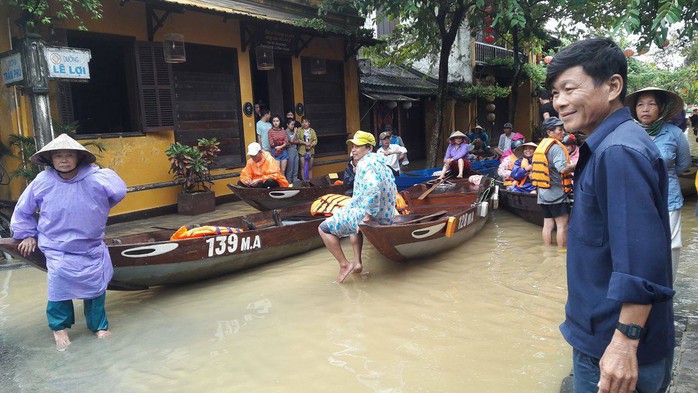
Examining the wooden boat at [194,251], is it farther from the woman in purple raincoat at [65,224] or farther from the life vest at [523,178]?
the life vest at [523,178]

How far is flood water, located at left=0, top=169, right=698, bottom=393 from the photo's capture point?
3.81 meters

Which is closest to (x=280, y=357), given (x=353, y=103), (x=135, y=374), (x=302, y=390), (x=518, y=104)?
(x=302, y=390)

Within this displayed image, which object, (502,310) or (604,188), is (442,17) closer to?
(502,310)

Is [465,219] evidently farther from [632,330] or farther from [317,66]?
[317,66]

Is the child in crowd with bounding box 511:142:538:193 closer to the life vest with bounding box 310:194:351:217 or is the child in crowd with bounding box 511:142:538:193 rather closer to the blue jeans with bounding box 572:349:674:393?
the life vest with bounding box 310:194:351:217

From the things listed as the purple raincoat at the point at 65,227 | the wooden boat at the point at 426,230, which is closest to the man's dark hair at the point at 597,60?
the wooden boat at the point at 426,230

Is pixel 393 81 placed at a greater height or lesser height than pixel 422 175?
greater

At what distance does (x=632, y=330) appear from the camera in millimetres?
1563

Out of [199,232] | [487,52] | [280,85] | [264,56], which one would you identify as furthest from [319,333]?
[487,52]

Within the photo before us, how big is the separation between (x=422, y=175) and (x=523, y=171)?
2.54 m

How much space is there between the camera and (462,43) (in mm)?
18672

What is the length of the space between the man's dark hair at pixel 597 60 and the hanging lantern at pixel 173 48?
9005 mm

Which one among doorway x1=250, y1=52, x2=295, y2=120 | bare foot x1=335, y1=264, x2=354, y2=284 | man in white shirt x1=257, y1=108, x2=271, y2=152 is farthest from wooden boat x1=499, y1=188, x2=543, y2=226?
doorway x1=250, y1=52, x2=295, y2=120

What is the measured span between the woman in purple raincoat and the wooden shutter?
5.51m
